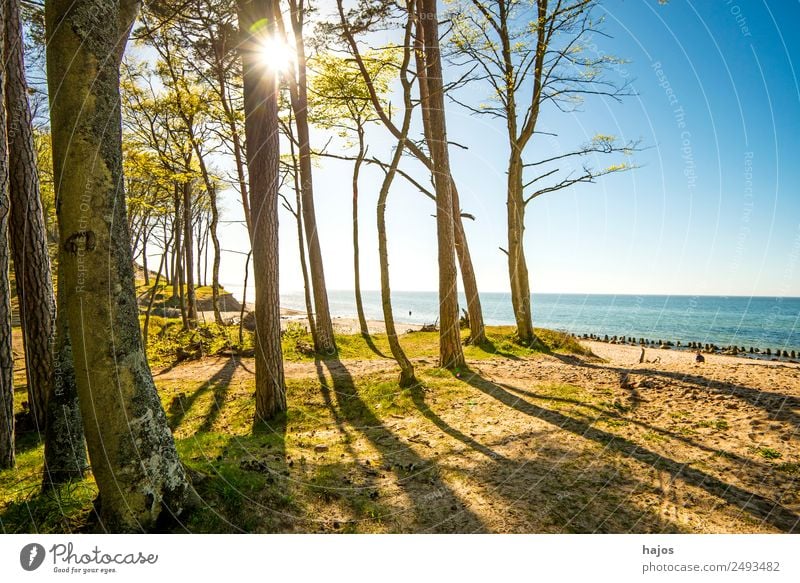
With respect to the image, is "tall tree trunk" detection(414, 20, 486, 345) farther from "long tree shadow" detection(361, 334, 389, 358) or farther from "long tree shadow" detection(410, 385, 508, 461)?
"long tree shadow" detection(410, 385, 508, 461)

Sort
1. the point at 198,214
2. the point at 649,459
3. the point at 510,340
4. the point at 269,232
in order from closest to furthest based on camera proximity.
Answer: the point at 649,459
the point at 269,232
the point at 510,340
the point at 198,214

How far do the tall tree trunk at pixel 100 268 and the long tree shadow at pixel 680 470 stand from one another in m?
4.98

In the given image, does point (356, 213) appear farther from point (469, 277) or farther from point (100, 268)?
point (100, 268)

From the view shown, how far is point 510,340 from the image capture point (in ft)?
46.0

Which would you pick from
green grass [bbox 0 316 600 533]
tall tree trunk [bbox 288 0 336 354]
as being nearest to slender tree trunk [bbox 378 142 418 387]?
green grass [bbox 0 316 600 533]

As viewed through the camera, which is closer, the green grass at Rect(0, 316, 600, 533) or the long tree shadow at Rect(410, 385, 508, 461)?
the green grass at Rect(0, 316, 600, 533)

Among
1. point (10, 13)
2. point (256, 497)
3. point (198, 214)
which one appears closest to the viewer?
point (256, 497)

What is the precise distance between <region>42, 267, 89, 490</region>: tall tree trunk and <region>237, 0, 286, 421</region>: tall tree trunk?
3070mm

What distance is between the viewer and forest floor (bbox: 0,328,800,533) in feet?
11.6

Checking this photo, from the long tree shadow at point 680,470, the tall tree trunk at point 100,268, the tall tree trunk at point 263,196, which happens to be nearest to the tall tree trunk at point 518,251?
the long tree shadow at point 680,470

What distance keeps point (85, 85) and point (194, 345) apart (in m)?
12.6

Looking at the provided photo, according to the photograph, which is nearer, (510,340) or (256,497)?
(256,497)
